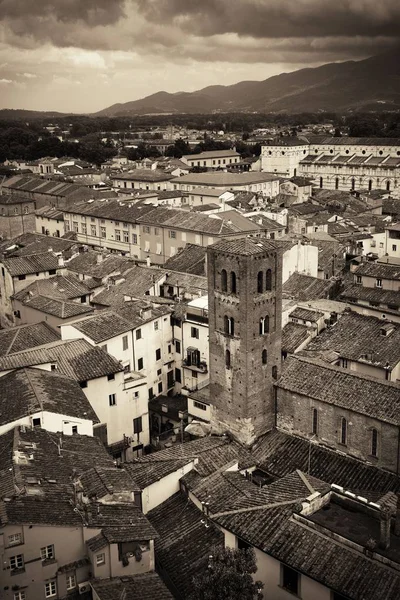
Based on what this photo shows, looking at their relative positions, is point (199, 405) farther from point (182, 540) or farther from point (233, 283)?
point (182, 540)

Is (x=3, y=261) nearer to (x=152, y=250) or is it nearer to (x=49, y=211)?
(x=152, y=250)

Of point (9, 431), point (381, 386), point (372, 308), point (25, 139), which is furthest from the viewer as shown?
point (25, 139)

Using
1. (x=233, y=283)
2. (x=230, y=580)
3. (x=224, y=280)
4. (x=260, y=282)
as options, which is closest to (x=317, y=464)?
(x=260, y=282)

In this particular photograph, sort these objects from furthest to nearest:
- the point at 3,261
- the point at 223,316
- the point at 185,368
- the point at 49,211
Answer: the point at 49,211
the point at 3,261
the point at 185,368
the point at 223,316

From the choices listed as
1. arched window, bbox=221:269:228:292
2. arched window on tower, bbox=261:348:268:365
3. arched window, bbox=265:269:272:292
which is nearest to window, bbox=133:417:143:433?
arched window on tower, bbox=261:348:268:365

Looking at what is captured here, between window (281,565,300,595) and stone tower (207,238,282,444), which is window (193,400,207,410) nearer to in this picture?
stone tower (207,238,282,444)

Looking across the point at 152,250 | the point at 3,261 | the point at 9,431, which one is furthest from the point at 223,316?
the point at 152,250

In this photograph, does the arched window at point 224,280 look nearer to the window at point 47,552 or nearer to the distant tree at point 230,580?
the distant tree at point 230,580
